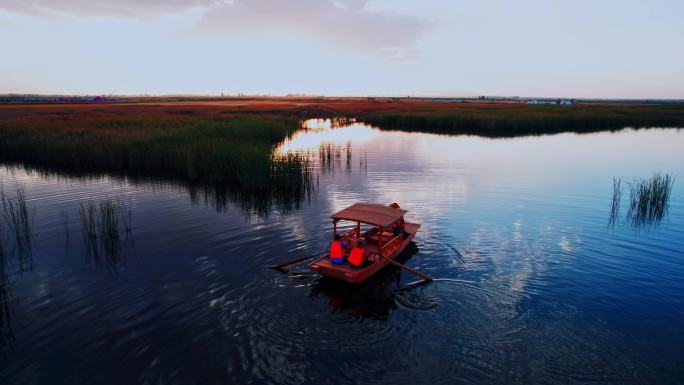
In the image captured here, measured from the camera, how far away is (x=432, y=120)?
6669 centimetres

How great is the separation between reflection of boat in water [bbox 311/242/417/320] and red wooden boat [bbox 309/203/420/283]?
0.42m

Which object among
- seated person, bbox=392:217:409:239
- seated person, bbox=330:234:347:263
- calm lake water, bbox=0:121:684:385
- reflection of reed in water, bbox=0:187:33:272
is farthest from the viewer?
seated person, bbox=392:217:409:239

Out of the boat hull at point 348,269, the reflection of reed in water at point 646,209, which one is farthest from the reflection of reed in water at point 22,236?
the reflection of reed in water at point 646,209

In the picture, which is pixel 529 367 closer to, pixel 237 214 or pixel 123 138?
pixel 237 214

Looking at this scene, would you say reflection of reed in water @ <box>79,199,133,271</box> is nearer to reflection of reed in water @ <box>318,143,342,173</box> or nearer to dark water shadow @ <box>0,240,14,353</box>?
dark water shadow @ <box>0,240,14,353</box>

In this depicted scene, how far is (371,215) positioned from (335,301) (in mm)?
3536

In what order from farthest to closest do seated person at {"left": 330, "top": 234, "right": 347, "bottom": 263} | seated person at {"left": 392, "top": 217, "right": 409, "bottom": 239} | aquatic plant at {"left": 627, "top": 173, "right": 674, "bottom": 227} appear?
→ aquatic plant at {"left": 627, "top": 173, "right": 674, "bottom": 227} → seated person at {"left": 392, "top": 217, "right": 409, "bottom": 239} → seated person at {"left": 330, "top": 234, "right": 347, "bottom": 263}

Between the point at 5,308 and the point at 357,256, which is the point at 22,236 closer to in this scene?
the point at 5,308

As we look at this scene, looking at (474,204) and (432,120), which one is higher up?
(432,120)

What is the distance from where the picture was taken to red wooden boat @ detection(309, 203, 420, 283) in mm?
11930

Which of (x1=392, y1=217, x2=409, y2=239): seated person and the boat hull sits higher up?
(x1=392, y1=217, x2=409, y2=239): seated person

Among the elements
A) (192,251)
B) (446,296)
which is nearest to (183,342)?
(192,251)

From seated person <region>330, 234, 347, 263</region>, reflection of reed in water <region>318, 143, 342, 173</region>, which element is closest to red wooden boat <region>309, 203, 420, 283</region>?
seated person <region>330, 234, 347, 263</region>

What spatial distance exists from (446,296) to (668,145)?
48.6 metres
